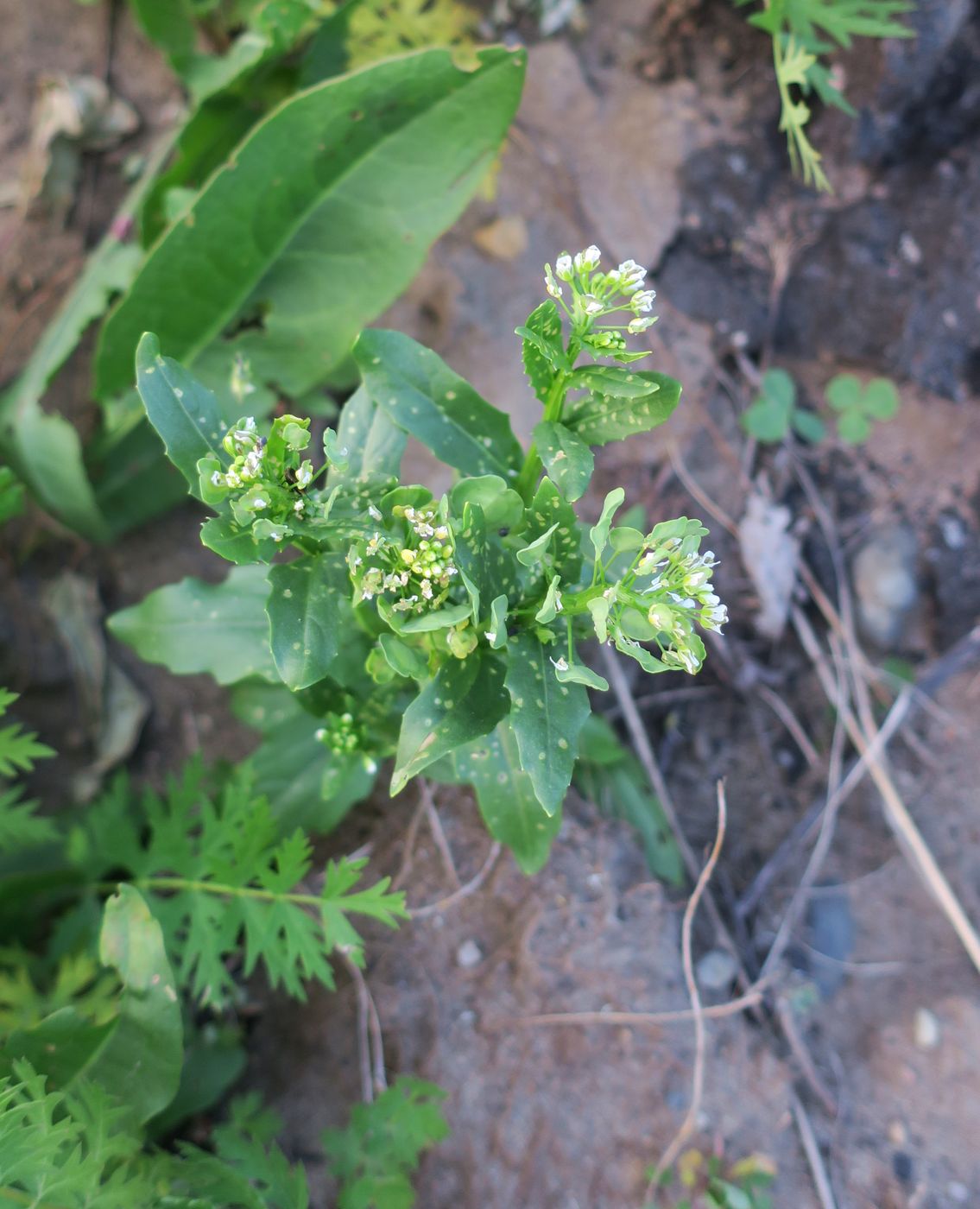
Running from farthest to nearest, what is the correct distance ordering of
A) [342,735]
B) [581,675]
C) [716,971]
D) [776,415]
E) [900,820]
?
[776,415], [900,820], [716,971], [342,735], [581,675]

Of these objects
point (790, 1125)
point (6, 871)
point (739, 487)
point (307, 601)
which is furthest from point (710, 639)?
point (6, 871)

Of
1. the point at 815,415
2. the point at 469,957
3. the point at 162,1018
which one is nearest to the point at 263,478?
the point at 162,1018

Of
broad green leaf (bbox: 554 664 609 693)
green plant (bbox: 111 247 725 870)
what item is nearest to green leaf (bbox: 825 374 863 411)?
green plant (bbox: 111 247 725 870)

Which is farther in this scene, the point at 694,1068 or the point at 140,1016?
the point at 694,1068

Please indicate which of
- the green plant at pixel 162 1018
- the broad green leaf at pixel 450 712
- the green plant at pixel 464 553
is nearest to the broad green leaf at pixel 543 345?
the green plant at pixel 464 553

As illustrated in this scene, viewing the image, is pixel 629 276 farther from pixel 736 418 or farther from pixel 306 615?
pixel 736 418

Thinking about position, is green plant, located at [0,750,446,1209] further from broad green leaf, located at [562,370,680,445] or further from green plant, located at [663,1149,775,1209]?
broad green leaf, located at [562,370,680,445]

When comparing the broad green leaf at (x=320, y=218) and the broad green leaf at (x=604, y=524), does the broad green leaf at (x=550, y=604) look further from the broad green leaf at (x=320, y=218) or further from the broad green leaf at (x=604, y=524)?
the broad green leaf at (x=320, y=218)
